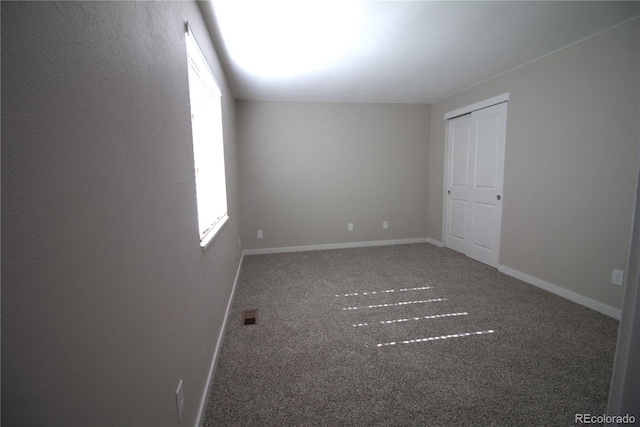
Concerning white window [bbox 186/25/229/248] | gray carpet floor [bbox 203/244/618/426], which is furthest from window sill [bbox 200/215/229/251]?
gray carpet floor [bbox 203/244/618/426]

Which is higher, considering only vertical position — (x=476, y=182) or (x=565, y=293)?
(x=476, y=182)

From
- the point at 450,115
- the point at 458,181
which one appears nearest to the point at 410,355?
the point at 458,181

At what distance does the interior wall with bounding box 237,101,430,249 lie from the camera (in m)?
4.32

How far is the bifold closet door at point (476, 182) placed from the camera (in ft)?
11.5

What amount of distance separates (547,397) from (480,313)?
0.94 meters

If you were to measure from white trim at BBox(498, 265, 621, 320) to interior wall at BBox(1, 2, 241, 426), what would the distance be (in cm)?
332

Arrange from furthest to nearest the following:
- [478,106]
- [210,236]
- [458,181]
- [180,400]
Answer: [458,181], [478,106], [210,236], [180,400]

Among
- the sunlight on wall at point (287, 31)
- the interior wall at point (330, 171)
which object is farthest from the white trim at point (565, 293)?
the sunlight on wall at point (287, 31)

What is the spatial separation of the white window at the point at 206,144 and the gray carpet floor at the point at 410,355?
905 millimetres

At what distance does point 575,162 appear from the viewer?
2600 millimetres

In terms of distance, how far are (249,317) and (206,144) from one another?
5.02 ft

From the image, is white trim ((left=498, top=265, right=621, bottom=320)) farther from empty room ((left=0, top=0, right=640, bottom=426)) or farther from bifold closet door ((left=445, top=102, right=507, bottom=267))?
bifold closet door ((left=445, top=102, right=507, bottom=267))

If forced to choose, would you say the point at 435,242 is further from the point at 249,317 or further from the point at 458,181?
the point at 249,317

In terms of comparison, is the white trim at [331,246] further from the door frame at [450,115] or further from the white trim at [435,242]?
the door frame at [450,115]
